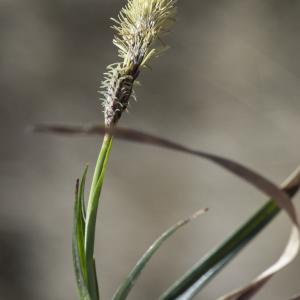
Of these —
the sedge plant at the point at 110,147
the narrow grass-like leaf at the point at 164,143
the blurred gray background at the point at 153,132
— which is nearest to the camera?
the narrow grass-like leaf at the point at 164,143

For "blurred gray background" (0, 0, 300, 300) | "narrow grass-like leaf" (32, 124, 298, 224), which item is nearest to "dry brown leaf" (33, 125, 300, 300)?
"narrow grass-like leaf" (32, 124, 298, 224)

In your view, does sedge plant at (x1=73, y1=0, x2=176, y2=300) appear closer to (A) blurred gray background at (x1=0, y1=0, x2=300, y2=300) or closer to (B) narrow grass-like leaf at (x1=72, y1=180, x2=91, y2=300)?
(B) narrow grass-like leaf at (x1=72, y1=180, x2=91, y2=300)

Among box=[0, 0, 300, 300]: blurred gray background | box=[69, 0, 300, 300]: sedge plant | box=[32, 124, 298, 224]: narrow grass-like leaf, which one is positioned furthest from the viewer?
box=[0, 0, 300, 300]: blurred gray background

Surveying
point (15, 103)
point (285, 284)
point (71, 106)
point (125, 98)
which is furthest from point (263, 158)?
point (125, 98)

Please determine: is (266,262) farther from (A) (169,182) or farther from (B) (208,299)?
(A) (169,182)

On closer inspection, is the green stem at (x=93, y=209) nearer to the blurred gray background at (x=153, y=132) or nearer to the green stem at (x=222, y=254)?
the green stem at (x=222, y=254)

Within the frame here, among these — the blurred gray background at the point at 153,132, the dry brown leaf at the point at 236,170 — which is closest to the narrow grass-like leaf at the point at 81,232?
the dry brown leaf at the point at 236,170

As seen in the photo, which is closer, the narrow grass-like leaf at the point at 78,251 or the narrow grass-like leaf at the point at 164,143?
the narrow grass-like leaf at the point at 164,143
